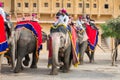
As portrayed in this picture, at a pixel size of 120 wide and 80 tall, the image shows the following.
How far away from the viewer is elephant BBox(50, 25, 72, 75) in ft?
40.1

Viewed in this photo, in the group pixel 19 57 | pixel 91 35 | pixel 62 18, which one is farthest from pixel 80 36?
pixel 19 57

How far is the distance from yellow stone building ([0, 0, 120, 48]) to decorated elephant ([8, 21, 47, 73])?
81.6 ft

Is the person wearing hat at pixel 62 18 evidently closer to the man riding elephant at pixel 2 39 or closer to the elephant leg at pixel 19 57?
the elephant leg at pixel 19 57

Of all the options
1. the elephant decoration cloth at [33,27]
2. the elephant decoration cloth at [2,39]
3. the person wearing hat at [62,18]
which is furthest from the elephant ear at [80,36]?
the elephant decoration cloth at [2,39]

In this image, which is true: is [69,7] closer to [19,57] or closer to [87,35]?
[87,35]

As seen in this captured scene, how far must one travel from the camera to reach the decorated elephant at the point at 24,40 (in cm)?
1283

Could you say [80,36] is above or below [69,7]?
below

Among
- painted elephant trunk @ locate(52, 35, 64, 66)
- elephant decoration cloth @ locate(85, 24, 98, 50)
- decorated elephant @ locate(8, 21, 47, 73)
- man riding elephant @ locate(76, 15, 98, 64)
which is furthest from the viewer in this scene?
elephant decoration cloth @ locate(85, 24, 98, 50)

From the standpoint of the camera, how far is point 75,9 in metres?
39.5

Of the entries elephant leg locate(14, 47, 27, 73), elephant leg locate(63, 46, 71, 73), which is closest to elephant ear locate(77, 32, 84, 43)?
elephant leg locate(63, 46, 71, 73)

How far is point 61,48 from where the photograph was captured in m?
12.8

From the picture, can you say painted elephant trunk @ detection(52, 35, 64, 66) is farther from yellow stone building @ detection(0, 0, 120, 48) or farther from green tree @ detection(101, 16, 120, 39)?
yellow stone building @ detection(0, 0, 120, 48)

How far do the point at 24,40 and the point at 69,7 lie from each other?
27.2 metres

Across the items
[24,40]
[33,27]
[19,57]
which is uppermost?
[33,27]
